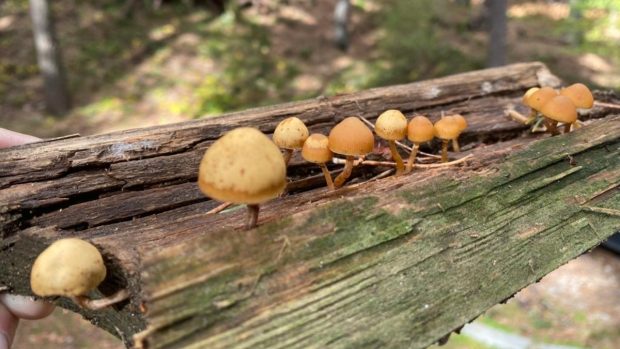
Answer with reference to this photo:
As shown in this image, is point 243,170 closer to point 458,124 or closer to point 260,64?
point 458,124

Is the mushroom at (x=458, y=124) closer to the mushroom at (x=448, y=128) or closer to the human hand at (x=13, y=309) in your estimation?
the mushroom at (x=448, y=128)

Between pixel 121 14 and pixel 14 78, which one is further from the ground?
pixel 121 14

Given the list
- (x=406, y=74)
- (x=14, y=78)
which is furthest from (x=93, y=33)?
(x=406, y=74)

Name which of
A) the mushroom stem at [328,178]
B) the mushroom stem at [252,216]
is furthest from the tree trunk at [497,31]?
the mushroom stem at [252,216]

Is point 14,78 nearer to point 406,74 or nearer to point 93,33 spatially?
point 93,33

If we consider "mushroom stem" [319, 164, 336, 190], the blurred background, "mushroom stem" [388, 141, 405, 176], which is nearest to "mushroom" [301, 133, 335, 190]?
"mushroom stem" [319, 164, 336, 190]
